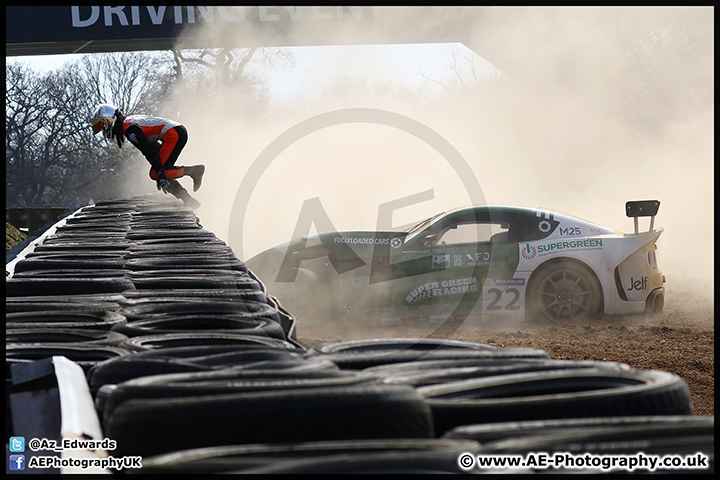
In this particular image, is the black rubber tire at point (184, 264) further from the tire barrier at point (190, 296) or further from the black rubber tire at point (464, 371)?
the black rubber tire at point (464, 371)

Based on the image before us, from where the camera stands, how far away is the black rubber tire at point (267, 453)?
3.94ft

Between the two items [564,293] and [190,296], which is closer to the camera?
[190,296]

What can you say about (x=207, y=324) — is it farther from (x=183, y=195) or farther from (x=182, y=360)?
(x=183, y=195)

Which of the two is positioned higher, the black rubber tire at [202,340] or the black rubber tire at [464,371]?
the black rubber tire at [202,340]

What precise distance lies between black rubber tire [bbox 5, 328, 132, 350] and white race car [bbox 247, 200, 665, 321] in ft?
13.2

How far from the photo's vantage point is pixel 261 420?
1389mm

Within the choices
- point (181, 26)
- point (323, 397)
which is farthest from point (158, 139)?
point (323, 397)

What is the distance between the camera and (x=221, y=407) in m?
1.40

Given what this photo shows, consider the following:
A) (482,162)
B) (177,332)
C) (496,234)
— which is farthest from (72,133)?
(177,332)

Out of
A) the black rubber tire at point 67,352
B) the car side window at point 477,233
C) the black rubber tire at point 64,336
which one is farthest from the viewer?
the car side window at point 477,233

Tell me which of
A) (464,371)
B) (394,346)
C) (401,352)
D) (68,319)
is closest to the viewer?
(464,371)

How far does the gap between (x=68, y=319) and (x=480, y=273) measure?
14.5 ft

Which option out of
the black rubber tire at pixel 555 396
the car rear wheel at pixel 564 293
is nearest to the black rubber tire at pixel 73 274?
the black rubber tire at pixel 555 396

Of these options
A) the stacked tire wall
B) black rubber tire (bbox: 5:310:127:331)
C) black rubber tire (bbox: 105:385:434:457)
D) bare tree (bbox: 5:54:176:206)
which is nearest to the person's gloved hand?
the stacked tire wall
